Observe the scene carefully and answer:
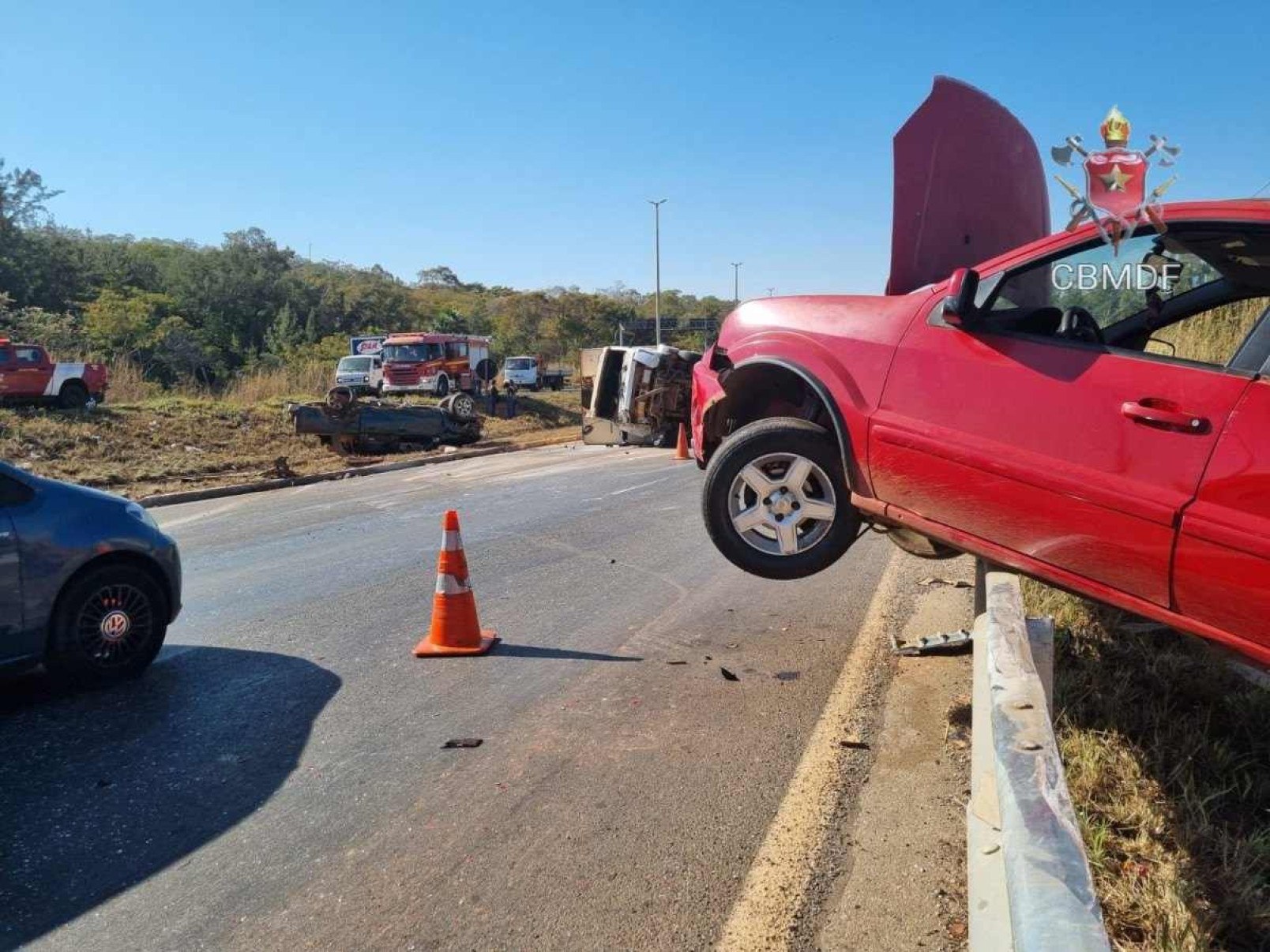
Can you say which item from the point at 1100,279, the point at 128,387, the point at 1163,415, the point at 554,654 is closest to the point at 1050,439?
the point at 1163,415

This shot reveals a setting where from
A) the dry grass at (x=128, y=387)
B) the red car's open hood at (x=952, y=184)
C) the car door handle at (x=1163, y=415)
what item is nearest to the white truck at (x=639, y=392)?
the red car's open hood at (x=952, y=184)

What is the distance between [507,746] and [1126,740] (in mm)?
2586

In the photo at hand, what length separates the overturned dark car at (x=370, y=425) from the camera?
2125 centimetres

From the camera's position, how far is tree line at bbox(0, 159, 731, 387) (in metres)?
36.2

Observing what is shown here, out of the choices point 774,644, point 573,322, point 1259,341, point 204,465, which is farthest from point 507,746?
point 573,322

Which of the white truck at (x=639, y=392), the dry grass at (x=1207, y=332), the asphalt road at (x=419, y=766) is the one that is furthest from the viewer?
the white truck at (x=639, y=392)

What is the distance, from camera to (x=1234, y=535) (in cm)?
294

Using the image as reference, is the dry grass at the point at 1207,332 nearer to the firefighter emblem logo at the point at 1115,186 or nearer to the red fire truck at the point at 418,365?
the firefighter emblem logo at the point at 1115,186

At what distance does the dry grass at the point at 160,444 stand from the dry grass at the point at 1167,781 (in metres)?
14.5

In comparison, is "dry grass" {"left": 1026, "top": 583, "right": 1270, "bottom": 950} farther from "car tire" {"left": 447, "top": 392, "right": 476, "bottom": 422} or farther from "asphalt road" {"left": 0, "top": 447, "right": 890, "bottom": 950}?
"car tire" {"left": 447, "top": 392, "right": 476, "bottom": 422}

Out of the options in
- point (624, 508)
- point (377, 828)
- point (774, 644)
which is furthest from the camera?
point (624, 508)

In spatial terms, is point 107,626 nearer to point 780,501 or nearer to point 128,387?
point 780,501

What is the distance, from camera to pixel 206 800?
3842 mm

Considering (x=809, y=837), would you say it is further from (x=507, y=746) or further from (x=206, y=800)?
(x=206, y=800)
